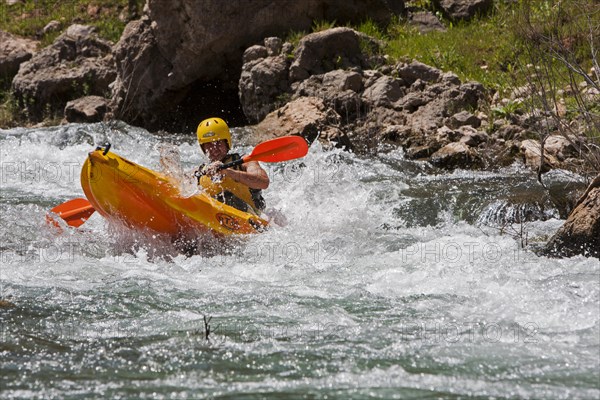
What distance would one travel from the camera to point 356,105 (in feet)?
33.7

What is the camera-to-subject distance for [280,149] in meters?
7.01

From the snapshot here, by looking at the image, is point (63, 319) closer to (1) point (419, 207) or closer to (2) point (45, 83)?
(1) point (419, 207)

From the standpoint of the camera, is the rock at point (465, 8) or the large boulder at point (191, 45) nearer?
the large boulder at point (191, 45)

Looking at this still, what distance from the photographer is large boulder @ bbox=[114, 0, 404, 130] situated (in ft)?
38.2

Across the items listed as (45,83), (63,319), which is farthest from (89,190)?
(45,83)

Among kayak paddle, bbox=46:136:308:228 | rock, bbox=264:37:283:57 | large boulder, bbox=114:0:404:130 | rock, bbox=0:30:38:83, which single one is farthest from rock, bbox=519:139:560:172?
rock, bbox=0:30:38:83

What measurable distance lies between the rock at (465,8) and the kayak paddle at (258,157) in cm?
666

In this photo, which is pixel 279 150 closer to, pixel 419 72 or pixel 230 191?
pixel 230 191

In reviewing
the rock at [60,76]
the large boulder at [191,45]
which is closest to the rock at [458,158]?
the large boulder at [191,45]

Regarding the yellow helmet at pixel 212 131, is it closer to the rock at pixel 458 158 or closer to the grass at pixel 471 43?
the rock at pixel 458 158

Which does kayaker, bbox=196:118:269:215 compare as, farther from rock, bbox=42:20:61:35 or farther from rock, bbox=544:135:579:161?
rock, bbox=42:20:61:35

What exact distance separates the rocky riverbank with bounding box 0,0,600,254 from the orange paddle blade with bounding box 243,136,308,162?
6.04ft

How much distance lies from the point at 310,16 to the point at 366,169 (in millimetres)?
3846

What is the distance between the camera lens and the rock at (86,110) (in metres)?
12.2
